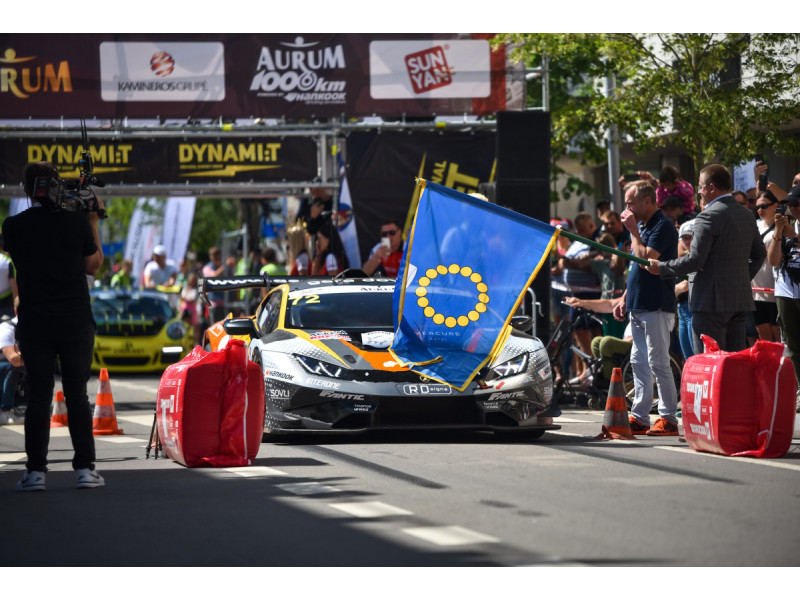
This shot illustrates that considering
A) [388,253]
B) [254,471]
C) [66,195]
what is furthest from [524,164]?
[66,195]

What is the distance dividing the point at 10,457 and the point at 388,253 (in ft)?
28.0

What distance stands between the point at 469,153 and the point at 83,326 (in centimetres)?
1238

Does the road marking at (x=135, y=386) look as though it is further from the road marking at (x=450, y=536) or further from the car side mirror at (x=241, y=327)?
the road marking at (x=450, y=536)

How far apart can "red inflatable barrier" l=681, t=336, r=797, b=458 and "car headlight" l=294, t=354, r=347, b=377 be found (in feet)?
9.06

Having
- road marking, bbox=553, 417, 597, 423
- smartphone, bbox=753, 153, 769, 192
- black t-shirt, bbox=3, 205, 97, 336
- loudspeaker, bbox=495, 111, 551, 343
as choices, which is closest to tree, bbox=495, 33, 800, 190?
loudspeaker, bbox=495, 111, 551, 343

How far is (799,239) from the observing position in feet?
41.4

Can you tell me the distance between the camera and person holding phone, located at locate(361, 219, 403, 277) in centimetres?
1823

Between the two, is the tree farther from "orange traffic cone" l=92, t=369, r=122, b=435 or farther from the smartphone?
"orange traffic cone" l=92, t=369, r=122, b=435

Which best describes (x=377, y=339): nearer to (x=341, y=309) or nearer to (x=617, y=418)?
(x=341, y=309)

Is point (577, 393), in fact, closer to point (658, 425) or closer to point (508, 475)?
point (658, 425)

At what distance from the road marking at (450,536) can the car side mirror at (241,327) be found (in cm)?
500

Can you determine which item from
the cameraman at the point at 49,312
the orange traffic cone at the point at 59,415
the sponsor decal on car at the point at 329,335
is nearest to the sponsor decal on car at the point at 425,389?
the sponsor decal on car at the point at 329,335

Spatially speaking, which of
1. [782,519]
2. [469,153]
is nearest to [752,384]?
[782,519]

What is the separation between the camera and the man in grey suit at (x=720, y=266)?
10.4m
